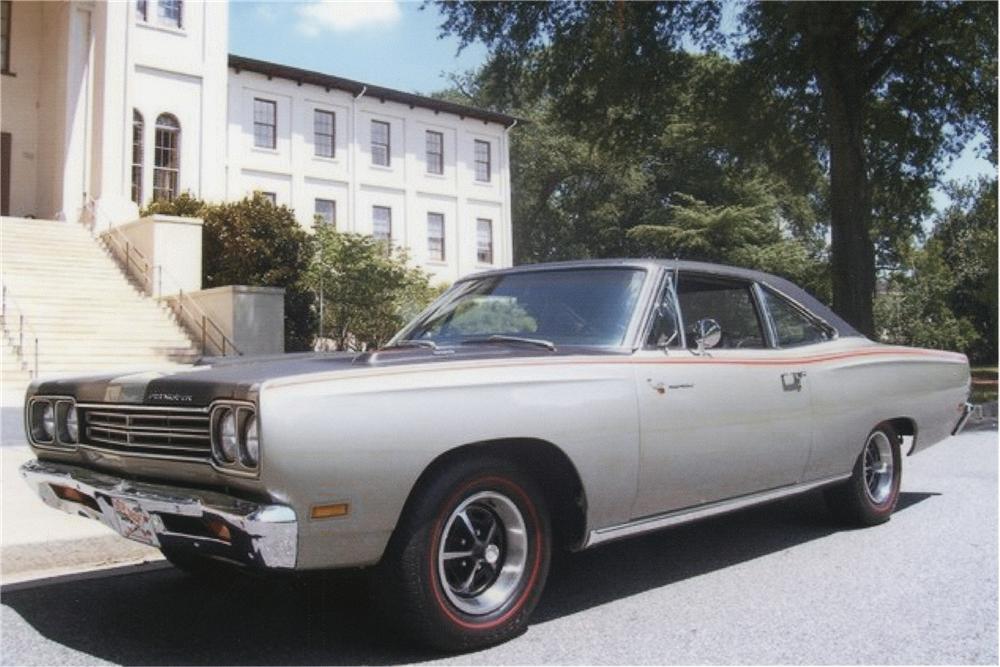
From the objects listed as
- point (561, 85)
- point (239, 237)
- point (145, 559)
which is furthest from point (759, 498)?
point (239, 237)

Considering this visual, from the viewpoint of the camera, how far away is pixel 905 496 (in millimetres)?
7195

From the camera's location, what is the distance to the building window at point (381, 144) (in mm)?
32969

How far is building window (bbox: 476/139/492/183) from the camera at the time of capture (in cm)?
3597

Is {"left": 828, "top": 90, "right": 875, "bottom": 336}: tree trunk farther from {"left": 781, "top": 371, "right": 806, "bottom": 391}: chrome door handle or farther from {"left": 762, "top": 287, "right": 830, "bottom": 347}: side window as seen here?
{"left": 781, "top": 371, "right": 806, "bottom": 391}: chrome door handle

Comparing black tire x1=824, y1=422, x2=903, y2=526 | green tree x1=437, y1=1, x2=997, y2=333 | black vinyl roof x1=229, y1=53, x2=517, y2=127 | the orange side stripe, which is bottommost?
black tire x1=824, y1=422, x2=903, y2=526

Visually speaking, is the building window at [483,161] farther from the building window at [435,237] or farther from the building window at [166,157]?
the building window at [166,157]

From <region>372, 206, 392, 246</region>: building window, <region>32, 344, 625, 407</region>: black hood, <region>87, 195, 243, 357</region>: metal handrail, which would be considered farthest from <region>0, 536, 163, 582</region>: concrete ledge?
<region>372, 206, 392, 246</region>: building window

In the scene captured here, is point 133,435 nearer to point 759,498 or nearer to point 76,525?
point 76,525

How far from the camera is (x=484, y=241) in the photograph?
36312 mm

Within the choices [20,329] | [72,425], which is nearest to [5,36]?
[20,329]

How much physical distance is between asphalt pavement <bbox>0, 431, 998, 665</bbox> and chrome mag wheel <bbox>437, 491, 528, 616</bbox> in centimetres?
22

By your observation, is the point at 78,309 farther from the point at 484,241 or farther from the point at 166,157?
the point at 484,241

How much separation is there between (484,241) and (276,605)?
32.3m

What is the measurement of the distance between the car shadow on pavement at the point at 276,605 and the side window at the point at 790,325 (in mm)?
1231
